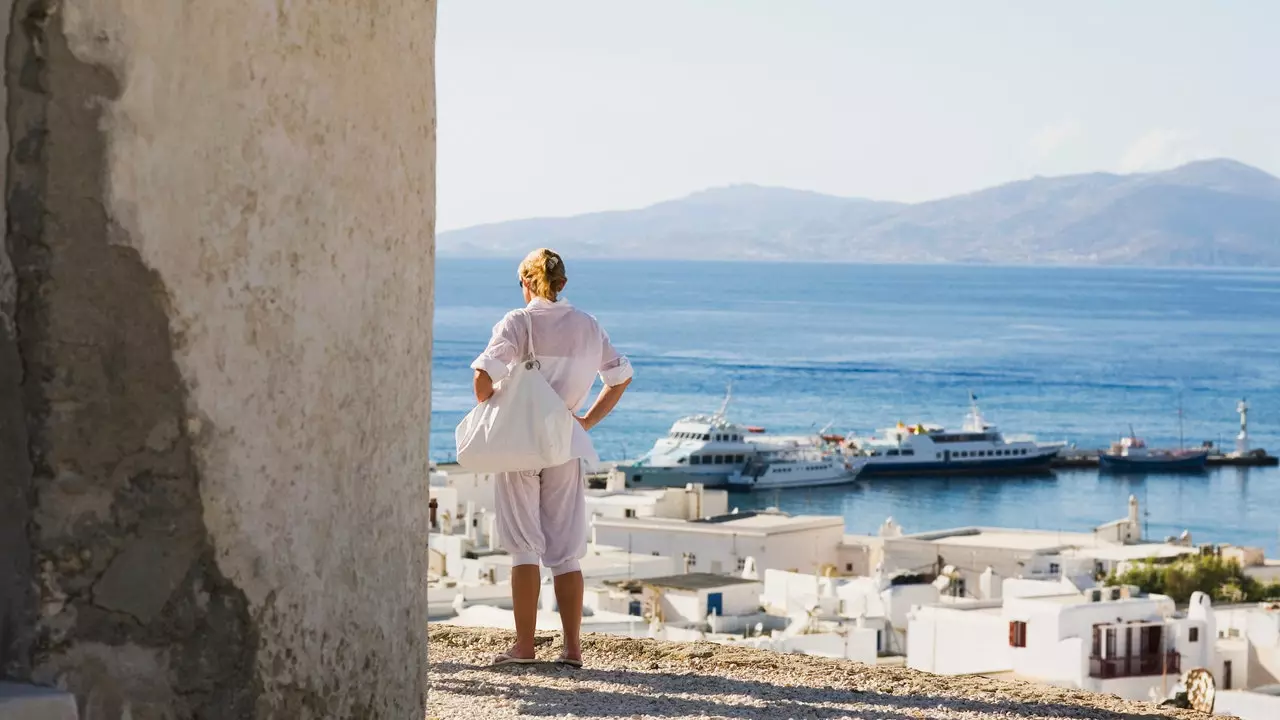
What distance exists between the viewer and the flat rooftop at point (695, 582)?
29328mm

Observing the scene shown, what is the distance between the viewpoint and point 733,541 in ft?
151

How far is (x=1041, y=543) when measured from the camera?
50.9 meters

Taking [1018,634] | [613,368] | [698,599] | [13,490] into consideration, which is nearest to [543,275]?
[613,368]

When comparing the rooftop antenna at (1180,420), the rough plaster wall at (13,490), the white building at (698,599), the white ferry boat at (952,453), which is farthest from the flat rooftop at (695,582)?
the rooftop antenna at (1180,420)

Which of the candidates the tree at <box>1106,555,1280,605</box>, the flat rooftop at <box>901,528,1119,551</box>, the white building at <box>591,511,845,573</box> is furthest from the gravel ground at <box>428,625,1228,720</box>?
the flat rooftop at <box>901,528,1119,551</box>

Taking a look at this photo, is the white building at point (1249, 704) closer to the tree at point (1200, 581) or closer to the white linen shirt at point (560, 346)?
the white linen shirt at point (560, 346)

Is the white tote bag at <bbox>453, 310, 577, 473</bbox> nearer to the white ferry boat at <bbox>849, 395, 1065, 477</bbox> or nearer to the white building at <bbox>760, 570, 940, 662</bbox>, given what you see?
the white building at <bbox>760, 570, 940, 662</bbox>

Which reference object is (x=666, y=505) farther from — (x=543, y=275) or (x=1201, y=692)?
(x=543, y=275)

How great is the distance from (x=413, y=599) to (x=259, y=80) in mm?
1138

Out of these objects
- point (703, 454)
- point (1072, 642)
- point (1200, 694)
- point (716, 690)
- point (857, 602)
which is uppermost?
point (716, 690)

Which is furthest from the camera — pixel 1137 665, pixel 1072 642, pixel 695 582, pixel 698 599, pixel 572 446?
pixel 695 582

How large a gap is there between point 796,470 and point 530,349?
69.6 metres

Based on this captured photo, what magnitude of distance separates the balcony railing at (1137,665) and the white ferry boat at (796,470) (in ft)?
157

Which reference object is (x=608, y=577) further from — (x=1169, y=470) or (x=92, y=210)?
(x=1169, y=470)
